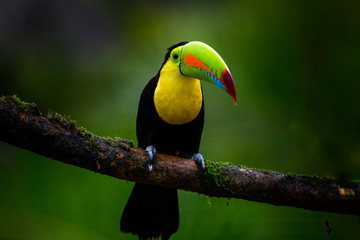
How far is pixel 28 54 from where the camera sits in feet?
15.2

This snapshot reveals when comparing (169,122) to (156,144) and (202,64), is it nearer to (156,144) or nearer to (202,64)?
(156,144)

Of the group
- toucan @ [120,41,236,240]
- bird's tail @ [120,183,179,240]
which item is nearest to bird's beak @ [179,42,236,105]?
toucan @ [120,41,236,240]

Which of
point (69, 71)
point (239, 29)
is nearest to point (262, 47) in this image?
point (239, 29)

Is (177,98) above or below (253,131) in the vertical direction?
above

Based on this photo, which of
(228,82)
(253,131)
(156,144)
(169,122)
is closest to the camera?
(228,82)

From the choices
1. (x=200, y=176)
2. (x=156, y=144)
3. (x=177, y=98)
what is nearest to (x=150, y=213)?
(x=156, y=144)

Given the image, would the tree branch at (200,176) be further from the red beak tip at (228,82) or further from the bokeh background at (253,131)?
the red beak tip at (228,82)

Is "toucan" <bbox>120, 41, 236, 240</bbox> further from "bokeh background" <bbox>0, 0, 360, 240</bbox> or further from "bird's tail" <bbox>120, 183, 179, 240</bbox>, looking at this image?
"bokeh background" <bbox>0, 0, 360, 240</bbox>

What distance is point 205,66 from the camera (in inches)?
100

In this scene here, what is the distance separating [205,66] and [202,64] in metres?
0.03

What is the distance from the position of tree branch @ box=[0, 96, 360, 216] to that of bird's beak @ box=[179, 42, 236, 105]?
1.85 feet

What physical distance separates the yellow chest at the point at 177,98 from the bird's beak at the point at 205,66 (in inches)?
3.6

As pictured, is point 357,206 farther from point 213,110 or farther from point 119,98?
point 119,98

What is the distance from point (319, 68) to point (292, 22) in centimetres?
36
